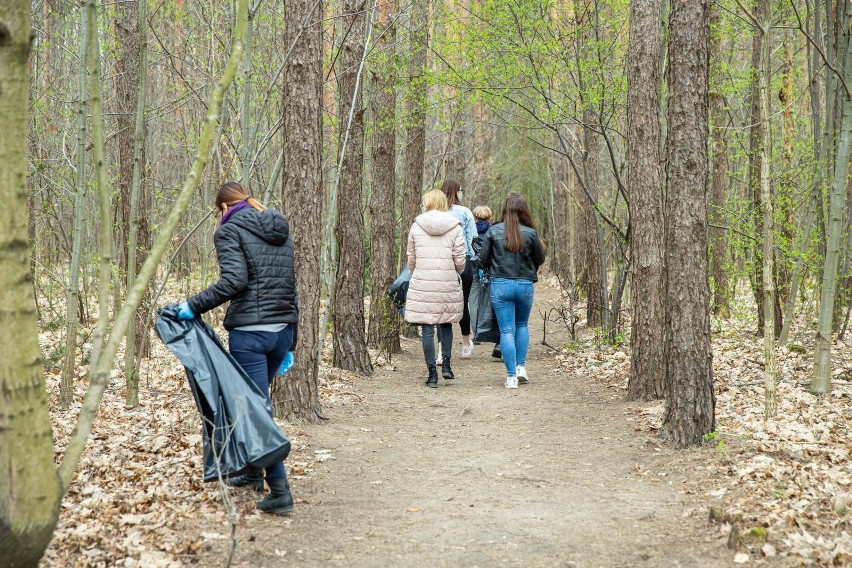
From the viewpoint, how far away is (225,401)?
4488 millimetres

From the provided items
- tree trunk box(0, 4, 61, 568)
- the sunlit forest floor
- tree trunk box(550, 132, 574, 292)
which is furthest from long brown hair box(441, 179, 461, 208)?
tree trunk box(550, 132, 574, 292)

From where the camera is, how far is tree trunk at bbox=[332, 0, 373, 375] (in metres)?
9.99

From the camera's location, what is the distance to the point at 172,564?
158 inches

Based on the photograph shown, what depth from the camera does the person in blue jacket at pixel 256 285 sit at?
4695 millimetres

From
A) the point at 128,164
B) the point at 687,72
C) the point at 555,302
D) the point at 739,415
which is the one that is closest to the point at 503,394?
the point at 739,415

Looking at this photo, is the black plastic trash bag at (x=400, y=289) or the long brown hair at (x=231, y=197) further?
the black plastic trash bag at (x=400, y=289)

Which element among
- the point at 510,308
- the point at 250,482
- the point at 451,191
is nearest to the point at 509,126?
the point at 451,191

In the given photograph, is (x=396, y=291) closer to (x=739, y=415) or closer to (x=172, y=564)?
(x=739, y=415)

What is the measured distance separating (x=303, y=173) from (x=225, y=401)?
3.05m

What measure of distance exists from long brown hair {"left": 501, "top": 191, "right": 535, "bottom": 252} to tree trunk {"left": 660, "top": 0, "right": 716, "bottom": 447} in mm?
3034

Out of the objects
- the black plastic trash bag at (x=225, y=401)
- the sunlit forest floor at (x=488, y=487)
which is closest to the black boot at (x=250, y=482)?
the sunlit forest floor at (x=488, y=487)

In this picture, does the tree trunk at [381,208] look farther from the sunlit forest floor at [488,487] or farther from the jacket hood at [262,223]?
the jacket hood at [262,223]

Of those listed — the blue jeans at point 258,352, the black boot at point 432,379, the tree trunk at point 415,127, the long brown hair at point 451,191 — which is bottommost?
the black boot at point 432,379

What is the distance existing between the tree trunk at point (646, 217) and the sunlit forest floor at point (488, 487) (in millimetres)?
457
